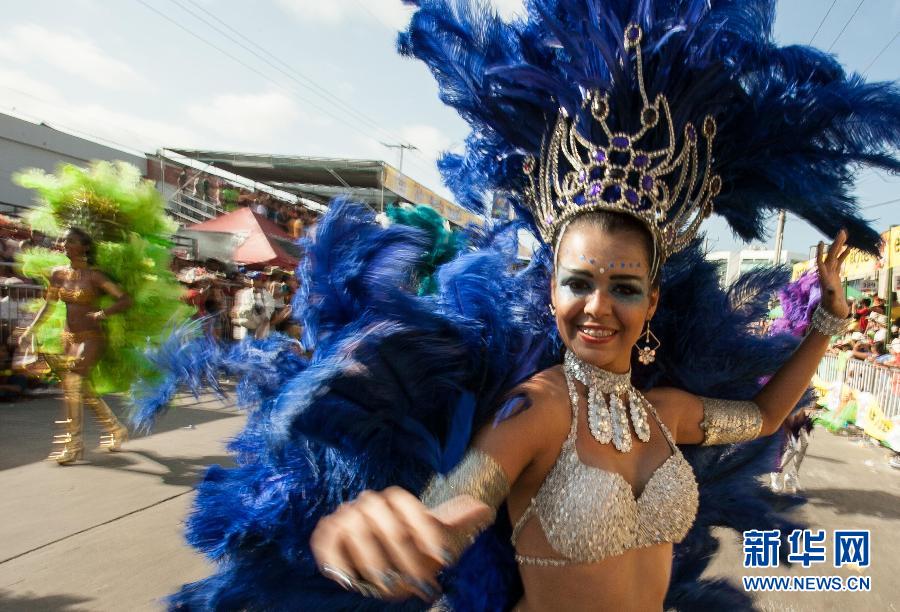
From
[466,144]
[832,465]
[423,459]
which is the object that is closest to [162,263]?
[466,144]

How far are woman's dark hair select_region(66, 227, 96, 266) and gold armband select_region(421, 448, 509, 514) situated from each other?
5060 millimetres

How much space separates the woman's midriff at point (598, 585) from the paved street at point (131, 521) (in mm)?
877

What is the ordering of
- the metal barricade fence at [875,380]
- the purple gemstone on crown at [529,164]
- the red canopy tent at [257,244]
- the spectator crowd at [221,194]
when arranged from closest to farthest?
the purple gemstone on crown at [529,164]
the metal barricade fence at [875,380]
the red canopy tent at [257,244]
the spectator crowd at [221,194]

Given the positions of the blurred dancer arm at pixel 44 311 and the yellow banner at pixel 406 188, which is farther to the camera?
the yellow banner at pixel 406 188

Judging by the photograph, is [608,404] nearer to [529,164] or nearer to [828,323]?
[529,164]

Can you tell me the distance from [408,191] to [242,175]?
757cm

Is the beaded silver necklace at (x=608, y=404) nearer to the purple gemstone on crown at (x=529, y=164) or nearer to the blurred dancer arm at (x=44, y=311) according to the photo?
Answer: the purple gemstone on crown at (x=529, y=164)

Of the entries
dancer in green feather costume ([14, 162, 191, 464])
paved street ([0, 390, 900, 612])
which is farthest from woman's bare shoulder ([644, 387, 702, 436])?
dancer in green feather costume ([14, 162, 191, 464])

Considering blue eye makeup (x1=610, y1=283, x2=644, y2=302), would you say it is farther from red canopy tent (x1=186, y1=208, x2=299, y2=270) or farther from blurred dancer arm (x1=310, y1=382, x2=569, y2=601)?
red canopy tent (x1=186, y1=208, x2=299, y2=270)

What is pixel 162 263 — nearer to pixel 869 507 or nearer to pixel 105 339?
pixel 105 339

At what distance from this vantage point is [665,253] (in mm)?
1588

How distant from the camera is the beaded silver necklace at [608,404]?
1.47 meters

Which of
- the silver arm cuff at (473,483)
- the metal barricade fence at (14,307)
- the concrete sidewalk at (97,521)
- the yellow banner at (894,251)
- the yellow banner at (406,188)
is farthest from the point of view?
the yellow banner at (406,188)

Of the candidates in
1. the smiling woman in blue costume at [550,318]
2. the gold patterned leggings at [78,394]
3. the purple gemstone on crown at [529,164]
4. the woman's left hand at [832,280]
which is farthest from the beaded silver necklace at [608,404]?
the gold patterned leggings at [78,394]
